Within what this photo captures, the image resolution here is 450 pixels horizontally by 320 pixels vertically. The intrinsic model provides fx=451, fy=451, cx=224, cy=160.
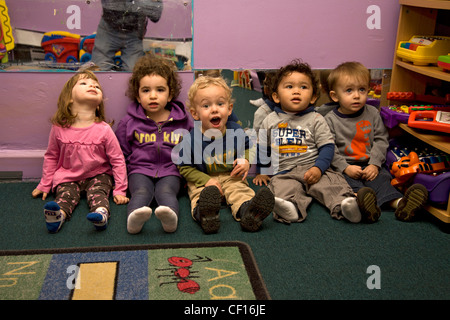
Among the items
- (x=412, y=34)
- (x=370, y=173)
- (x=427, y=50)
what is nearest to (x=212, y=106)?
(x=370, y=173)

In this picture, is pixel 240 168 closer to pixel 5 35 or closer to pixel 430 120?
pixel 430 120

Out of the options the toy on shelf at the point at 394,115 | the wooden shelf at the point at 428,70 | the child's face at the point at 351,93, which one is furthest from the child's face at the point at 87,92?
the wooden shelf at the point at 428,70

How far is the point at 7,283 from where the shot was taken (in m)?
1.40

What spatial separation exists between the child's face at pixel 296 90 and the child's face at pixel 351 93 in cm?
15

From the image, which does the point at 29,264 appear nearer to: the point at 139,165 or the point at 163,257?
the point at 163,257

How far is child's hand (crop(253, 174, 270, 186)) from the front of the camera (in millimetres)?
2262

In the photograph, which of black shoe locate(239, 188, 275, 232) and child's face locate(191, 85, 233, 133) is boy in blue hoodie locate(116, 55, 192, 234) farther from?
black shoe locate(239, 188, 275, 232)

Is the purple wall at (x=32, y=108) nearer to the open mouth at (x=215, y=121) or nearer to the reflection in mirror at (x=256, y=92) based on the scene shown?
the reflection in mirror at (x=256, y=92)

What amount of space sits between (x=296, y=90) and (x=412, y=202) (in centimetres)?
73

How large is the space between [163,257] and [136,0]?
1.34 m

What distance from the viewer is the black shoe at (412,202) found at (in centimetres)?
184

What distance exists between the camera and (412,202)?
185cm

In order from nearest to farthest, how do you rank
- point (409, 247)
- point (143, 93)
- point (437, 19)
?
point (409, 247), point (143, 93), point (437, 19)

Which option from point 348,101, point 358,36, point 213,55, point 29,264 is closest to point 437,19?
point 358,36
